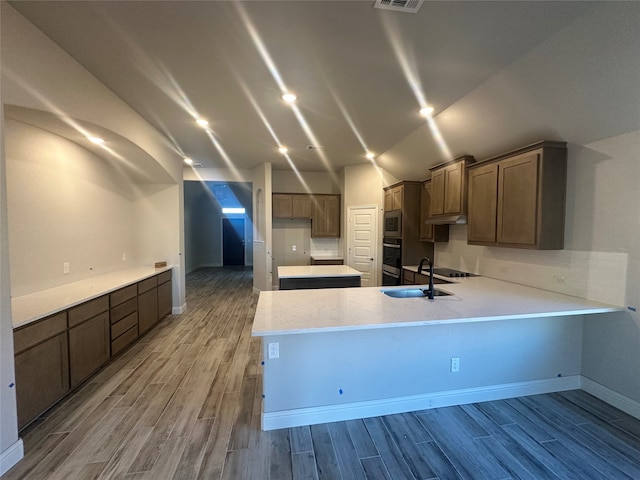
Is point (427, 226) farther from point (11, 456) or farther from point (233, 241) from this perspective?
point (233, 241)

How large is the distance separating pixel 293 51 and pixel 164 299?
4.11 m

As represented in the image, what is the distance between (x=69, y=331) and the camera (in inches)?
93.2

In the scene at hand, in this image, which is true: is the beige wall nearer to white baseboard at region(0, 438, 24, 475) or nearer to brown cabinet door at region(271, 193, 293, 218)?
white baseboard at region(0, 438, 24, 475)

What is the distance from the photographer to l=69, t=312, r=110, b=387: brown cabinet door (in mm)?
2430

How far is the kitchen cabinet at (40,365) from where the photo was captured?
6.28 ft

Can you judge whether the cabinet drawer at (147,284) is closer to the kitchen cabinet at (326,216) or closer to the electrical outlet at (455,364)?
the kitchen cabinet at (326,216)

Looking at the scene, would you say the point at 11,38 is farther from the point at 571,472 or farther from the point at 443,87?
the point at 571,472

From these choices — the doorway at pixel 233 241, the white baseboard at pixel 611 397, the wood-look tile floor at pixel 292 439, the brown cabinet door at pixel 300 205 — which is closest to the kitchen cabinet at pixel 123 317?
the wood-look tile floor at pixel 292 439

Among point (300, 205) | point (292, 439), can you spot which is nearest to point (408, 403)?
point (292, 439)

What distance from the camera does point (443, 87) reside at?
105 inches

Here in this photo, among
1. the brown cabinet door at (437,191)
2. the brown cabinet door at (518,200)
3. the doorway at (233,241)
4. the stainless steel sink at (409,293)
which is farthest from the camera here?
the doorway at (233,241)

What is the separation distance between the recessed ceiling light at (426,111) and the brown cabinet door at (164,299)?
14.7 feet

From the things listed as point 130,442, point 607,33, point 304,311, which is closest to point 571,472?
point 304,311

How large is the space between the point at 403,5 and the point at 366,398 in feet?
9.17
